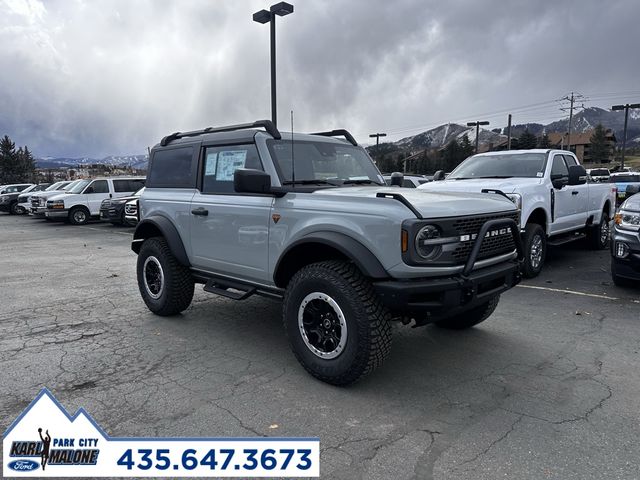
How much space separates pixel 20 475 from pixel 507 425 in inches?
114

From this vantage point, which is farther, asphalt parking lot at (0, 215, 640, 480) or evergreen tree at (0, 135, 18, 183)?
evergreen tree at (0, 135, 18, 183)

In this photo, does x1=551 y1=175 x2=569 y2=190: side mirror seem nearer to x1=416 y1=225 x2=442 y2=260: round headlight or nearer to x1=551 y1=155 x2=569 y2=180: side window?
x1=551 y1=155 x2=569 y2=180: side window

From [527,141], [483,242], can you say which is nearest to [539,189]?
[483,242]

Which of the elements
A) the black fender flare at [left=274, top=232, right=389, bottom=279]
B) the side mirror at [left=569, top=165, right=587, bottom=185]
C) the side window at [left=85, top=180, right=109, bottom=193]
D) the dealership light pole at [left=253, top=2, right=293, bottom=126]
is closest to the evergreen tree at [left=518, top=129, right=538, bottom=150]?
the side window at [left=85, top=180, right=109, bottom=193]

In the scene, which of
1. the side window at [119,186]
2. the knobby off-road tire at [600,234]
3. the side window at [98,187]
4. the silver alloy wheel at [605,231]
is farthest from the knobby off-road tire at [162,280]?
the side window at [98,187]

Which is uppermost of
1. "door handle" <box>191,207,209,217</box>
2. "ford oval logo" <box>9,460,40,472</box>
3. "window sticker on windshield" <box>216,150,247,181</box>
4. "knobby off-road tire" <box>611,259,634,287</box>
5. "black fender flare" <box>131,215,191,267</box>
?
"window sticker on windshield" <box>216,150,247,181</box>

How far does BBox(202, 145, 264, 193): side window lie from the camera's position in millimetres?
4535

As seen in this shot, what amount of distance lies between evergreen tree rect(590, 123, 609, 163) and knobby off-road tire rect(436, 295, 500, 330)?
111937mm

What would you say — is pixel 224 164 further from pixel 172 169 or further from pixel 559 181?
pixel 559 181

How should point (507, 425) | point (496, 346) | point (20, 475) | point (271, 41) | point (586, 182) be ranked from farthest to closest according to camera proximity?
point (271, 41)
point (586, 182)
point (496, 346)
point (507, 425)
point (20, 475)

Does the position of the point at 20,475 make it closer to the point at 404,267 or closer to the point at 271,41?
the point at 404,267

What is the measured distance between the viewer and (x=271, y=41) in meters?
13.0

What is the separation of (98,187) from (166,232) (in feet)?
54.4

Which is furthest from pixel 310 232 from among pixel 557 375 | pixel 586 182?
pixel 586 182
